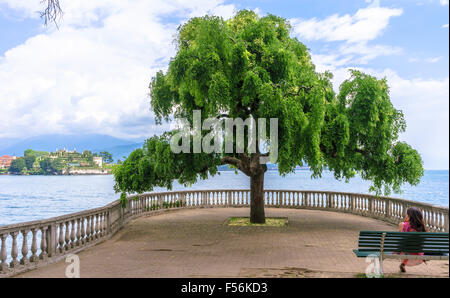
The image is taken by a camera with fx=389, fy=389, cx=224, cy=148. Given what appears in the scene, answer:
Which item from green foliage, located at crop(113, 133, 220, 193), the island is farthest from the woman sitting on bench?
the island

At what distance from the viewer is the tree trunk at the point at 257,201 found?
16.0m

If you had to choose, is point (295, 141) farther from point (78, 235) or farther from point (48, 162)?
point (48, 162)

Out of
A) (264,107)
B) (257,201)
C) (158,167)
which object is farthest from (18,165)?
(264,107)

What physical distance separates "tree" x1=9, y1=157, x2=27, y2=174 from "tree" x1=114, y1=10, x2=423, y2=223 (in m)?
122

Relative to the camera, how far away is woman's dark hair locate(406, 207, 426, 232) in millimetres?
7986

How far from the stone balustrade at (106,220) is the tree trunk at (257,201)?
5166 millimetres

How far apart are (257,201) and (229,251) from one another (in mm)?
5849

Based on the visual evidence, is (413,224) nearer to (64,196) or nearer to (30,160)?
(64,196)

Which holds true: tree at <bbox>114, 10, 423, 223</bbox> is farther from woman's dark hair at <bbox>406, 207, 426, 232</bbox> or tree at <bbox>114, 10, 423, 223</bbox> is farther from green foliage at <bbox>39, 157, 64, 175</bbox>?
green foliage at <bbox>39, 157, 64, 175</bbox>

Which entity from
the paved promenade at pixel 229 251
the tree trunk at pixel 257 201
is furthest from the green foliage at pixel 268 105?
the paved promenade at pixel 229 251

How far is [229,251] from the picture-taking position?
10547 millimetres

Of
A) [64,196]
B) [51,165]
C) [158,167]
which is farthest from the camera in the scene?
[51,165]
